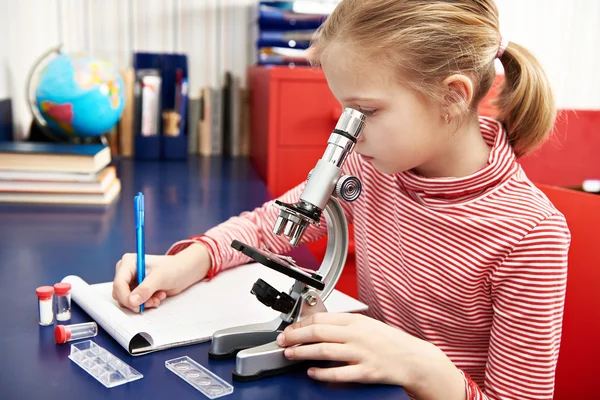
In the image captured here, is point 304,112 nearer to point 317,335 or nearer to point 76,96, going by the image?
point 76,96

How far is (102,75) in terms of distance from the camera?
1.59 m

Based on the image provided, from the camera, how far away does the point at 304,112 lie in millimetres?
1789

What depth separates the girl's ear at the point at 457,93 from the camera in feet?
2.68

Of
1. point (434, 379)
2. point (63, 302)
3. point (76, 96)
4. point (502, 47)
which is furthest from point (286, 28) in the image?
point (434, 379)

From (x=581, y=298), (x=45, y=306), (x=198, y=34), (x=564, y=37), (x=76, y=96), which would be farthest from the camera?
(x=564, y=37)

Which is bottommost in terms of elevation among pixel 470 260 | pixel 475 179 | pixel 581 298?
pixel 581 298

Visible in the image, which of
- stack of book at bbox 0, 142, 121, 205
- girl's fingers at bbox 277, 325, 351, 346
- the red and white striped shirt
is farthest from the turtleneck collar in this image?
stack of book at bbox 0, 142, 121, 205

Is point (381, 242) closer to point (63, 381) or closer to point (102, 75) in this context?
point (63, 381)

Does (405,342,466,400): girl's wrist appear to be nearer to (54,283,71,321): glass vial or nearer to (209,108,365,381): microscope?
(209,108,365,381): microscope

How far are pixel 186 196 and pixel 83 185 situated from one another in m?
0.24

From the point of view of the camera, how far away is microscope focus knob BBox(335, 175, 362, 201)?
0.66 m

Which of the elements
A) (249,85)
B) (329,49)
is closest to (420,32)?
(329,49)

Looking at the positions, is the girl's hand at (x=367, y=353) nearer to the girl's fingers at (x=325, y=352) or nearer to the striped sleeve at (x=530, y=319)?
the girl's fingers at (x=325, y=352)

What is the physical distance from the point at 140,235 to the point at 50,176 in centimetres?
67
